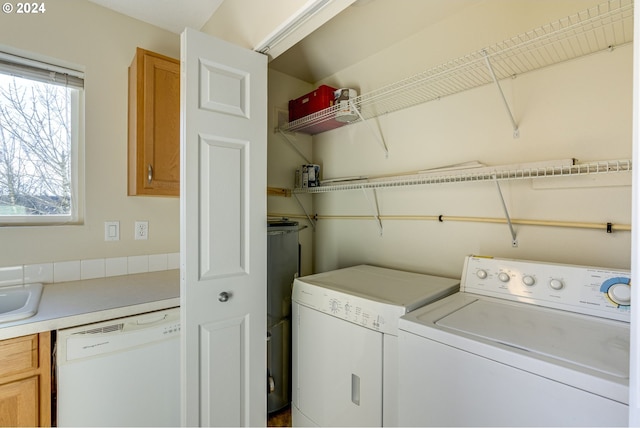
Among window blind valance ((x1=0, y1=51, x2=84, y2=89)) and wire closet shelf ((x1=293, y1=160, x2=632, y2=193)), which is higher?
window blind valance ((x1=0, y1=51, x2=84, y2=89))

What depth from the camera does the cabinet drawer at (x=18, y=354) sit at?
3.58ft

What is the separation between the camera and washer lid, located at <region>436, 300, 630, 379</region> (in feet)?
2.64

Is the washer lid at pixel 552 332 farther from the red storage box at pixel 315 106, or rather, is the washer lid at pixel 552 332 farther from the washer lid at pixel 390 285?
the red storage box at pixel 315 106

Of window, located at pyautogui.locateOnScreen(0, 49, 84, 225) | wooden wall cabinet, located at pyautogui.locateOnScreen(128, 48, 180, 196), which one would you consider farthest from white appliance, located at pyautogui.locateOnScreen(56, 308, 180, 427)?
window, located at pyautogui.locateOnScreen(0, 49, 84, 225)

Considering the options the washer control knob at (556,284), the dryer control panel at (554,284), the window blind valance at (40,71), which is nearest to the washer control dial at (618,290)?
the dryer control panel at (554,284)

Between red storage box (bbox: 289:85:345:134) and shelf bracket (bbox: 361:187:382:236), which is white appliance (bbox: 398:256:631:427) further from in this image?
red storage box (bbox: 289:85:345:134)

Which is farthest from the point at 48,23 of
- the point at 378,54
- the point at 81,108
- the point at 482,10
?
the point at 482,10

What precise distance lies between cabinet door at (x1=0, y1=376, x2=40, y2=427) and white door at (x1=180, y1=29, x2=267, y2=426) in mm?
548

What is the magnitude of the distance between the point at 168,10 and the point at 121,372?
2.10 meters

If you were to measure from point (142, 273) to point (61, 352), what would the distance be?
77cm

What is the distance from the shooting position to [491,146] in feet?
5.04

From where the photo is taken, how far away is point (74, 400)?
123 centimetres

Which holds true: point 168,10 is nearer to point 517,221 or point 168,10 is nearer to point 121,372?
point 121,372

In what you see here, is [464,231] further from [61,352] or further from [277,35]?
[61,352]
